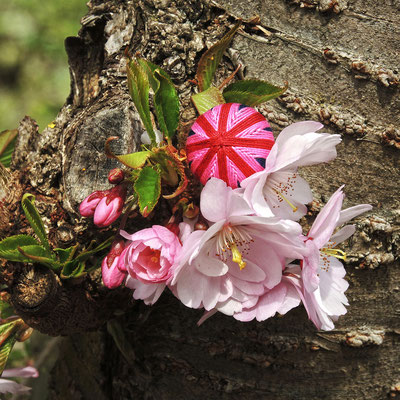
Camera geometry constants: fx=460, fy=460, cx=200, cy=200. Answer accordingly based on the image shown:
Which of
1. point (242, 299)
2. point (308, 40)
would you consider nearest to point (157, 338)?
point (242, 299)

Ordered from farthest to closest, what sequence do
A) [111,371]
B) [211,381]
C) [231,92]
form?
[111,371] → [211,381] → [231,92]

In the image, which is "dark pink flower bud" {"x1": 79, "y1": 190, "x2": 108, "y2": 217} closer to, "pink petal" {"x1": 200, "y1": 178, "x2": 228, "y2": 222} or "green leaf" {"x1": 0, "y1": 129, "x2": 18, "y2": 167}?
"pink petal" {"x1": 200, "y1": 178, "x2": 228, "y2": 222}

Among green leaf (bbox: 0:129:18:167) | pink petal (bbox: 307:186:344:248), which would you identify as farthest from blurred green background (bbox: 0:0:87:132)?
pink petal (bbox: 307:186:344:248)

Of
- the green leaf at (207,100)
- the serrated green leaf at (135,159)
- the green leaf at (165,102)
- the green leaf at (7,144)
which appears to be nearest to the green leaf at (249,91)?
the green leaf at (207,100)

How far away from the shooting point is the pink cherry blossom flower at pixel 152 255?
0.86 m

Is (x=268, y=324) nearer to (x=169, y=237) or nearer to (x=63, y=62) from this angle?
(x=169, y=237)

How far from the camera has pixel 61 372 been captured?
178cm

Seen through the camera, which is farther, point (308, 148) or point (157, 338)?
point (157, 338)

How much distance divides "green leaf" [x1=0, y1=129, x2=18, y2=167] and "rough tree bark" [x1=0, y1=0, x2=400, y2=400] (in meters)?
0.25

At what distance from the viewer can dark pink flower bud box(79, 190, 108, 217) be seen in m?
0.98

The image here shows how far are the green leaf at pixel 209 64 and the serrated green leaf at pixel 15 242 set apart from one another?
0.52 metres

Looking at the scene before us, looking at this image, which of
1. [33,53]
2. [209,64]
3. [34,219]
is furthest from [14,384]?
[33,53]

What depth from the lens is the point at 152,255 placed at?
0.90 meters

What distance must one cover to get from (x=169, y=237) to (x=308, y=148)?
12.2 inches
